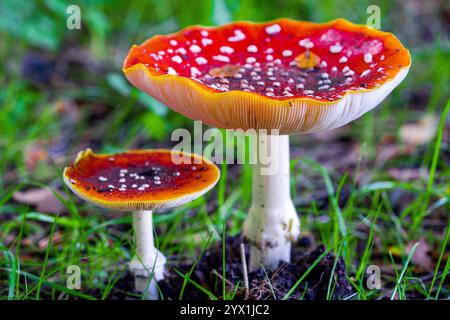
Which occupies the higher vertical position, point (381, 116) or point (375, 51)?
point (375, 51)

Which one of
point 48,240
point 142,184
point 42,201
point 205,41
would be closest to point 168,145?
point 42,201

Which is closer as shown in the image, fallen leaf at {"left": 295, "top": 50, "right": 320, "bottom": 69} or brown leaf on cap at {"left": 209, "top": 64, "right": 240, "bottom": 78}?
brown leaf on cap at {"left": 209, "top": 64, "right": 240, "bottom": 78}

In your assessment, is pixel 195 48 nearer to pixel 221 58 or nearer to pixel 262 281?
pixel 221 58

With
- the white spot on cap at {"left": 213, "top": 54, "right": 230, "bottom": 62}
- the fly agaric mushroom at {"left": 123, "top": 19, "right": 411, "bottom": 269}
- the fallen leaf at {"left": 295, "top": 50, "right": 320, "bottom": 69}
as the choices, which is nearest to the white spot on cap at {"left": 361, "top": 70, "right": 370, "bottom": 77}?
the fly agaric mushroom at {"left": 123, "top": 19, "right": 411, "bottom": 269}

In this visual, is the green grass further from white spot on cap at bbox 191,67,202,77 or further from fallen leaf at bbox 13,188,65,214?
white spot on cap at bbox 191,67,202,77

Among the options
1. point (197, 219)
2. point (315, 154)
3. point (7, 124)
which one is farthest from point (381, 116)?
point (7, 124)

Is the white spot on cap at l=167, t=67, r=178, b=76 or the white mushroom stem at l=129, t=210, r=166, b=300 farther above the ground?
the white spot on cap at l=167, t=67, r=178, b=76

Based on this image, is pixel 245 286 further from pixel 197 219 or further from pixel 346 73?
pixel 346 73
